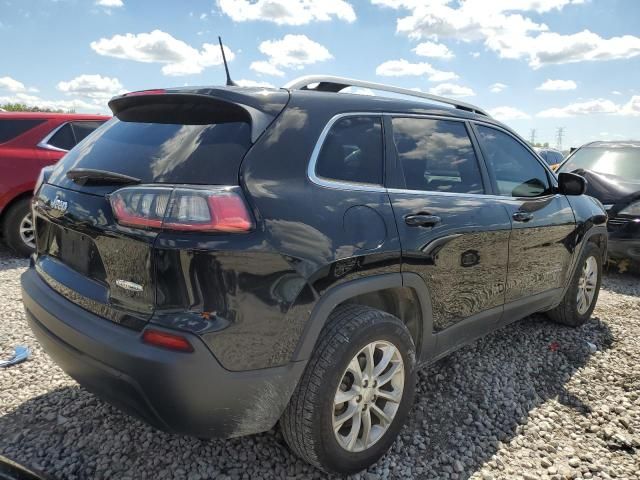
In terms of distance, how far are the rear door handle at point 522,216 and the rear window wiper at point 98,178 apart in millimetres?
2309

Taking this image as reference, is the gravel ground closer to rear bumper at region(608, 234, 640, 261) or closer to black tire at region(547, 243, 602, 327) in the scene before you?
black tire at region(547, 243, 602, 327)

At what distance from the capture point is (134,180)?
201 cm

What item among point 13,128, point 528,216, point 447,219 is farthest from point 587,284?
point 13,128

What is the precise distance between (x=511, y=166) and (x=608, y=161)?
191 inches

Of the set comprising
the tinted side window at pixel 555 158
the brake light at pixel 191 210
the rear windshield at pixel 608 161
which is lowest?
the tinted side window at pixel 555 158

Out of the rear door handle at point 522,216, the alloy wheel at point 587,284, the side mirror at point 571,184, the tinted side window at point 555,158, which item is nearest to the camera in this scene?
the rear door handle at point 522,216

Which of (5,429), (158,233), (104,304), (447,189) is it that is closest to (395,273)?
(447,189)

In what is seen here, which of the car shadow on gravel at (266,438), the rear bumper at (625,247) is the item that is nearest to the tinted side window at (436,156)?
the car shadow on gravel at (266,438)

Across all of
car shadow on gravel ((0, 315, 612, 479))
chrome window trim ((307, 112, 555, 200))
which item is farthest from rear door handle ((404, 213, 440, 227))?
car shadow on gravel ((0, 315, 612, 479))

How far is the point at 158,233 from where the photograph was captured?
1823 mm

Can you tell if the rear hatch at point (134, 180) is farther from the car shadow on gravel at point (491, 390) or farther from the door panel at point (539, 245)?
the door panel at point (539, 245)

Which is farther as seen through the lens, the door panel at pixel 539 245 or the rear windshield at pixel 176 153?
the door panel at pixel 539 245

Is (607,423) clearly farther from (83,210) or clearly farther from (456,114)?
(83,210)

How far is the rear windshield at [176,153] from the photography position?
1.93 metres
